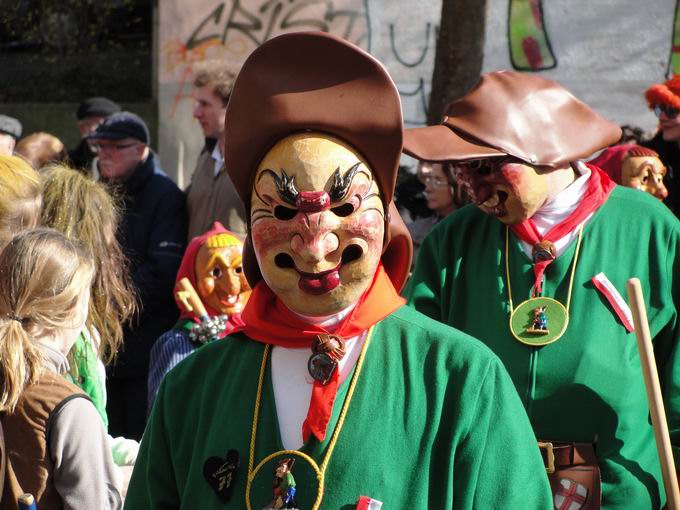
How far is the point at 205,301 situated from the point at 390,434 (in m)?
2.62

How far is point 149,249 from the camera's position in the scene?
5805 millimetres

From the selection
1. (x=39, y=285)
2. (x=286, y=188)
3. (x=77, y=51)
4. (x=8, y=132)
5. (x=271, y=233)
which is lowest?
(x=77, y=51)

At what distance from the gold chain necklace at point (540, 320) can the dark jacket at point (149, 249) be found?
236 centimetres

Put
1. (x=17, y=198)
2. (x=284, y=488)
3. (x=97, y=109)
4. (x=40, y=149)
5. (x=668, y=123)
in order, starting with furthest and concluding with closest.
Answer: (x=97, y=109)
(x=40, y=149)
(x=668, y=123)
(x=17, y=198)
(x=284, y=488)

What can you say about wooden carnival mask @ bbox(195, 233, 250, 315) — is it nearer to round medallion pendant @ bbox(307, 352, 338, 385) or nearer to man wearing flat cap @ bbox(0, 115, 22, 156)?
man wearing flat cap @ bbox(0, 115, 22, 156)

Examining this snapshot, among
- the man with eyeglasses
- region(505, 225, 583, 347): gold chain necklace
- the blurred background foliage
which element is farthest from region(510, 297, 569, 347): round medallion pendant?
the blurred background foliage

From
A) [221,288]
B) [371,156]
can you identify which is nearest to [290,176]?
[371,156]

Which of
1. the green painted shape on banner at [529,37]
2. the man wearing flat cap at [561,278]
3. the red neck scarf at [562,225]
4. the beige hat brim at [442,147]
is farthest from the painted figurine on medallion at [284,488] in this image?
the green painted shape on banner at [529,37]

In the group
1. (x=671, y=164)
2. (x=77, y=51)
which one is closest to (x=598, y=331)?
(x=671, y=164)

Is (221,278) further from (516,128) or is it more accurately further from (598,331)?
(598,331)

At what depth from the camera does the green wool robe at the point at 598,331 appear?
11.1 feet

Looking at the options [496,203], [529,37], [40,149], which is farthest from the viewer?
[529,37]

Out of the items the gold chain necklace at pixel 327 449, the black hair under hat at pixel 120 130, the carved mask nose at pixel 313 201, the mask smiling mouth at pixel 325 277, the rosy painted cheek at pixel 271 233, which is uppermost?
the carved mask nose at pixel 313 201

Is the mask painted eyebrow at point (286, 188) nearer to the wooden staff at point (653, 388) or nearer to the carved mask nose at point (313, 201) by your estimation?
the carved mask nose at point (313, 201)
